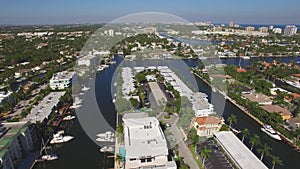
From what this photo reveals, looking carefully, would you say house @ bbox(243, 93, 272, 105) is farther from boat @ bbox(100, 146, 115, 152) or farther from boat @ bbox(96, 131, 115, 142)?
boat @ bbox(100, 146, 115, 152)

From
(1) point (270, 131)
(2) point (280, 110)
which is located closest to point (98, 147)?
(1) point (270, 131)

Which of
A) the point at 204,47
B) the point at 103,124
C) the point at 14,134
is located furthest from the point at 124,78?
the point at 204,47

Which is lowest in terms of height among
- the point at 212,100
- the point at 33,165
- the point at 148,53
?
the point at 33,165

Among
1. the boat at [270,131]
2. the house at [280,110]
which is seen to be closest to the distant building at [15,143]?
the boat at [270,131]

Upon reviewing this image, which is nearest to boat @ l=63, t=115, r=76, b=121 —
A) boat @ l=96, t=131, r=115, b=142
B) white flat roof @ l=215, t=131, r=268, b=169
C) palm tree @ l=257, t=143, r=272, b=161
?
boat @ l=96, t=131, r=115, b=142

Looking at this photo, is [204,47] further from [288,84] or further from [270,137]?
[270,137]

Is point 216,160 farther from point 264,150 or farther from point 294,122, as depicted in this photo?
point 294,122
